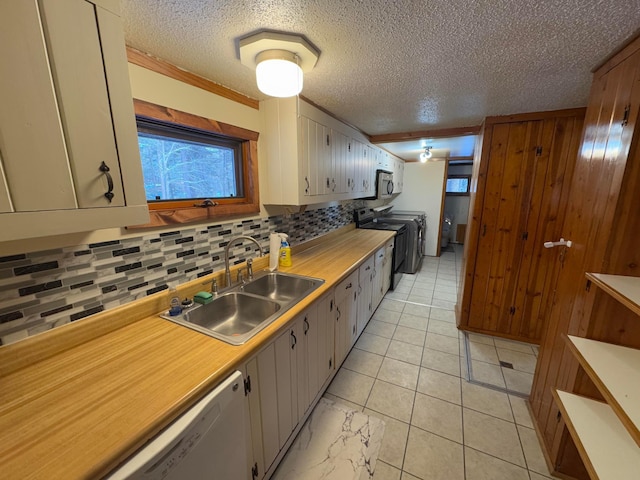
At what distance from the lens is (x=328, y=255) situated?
7.61ft

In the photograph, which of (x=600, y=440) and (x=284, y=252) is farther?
(x=284, y=252)

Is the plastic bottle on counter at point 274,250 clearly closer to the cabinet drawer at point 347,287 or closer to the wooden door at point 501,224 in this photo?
the cabinet drawer at point 347,287

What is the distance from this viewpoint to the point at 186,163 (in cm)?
147

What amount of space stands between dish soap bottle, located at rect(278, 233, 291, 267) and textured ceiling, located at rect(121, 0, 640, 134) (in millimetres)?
1010

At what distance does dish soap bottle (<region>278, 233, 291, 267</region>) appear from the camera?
190cm

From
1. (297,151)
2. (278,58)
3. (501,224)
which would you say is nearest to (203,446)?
(278,58)

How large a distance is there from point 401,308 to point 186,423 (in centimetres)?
281

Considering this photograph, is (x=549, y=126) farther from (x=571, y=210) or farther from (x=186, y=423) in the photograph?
(x=186, y=423)

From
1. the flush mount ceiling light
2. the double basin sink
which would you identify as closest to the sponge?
the double basin sink

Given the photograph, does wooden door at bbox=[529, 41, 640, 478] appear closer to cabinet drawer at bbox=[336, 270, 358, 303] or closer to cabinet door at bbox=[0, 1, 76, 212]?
cabinet drawer at bbox=[336, 270, 358, 303]

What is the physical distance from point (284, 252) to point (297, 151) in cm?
75

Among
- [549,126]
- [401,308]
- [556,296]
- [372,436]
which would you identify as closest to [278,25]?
[556,296]

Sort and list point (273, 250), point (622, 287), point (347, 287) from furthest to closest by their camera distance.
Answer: point (347, 287) < point (273, 250) < point (622, 287)

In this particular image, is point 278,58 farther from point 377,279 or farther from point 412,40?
point 377,279
